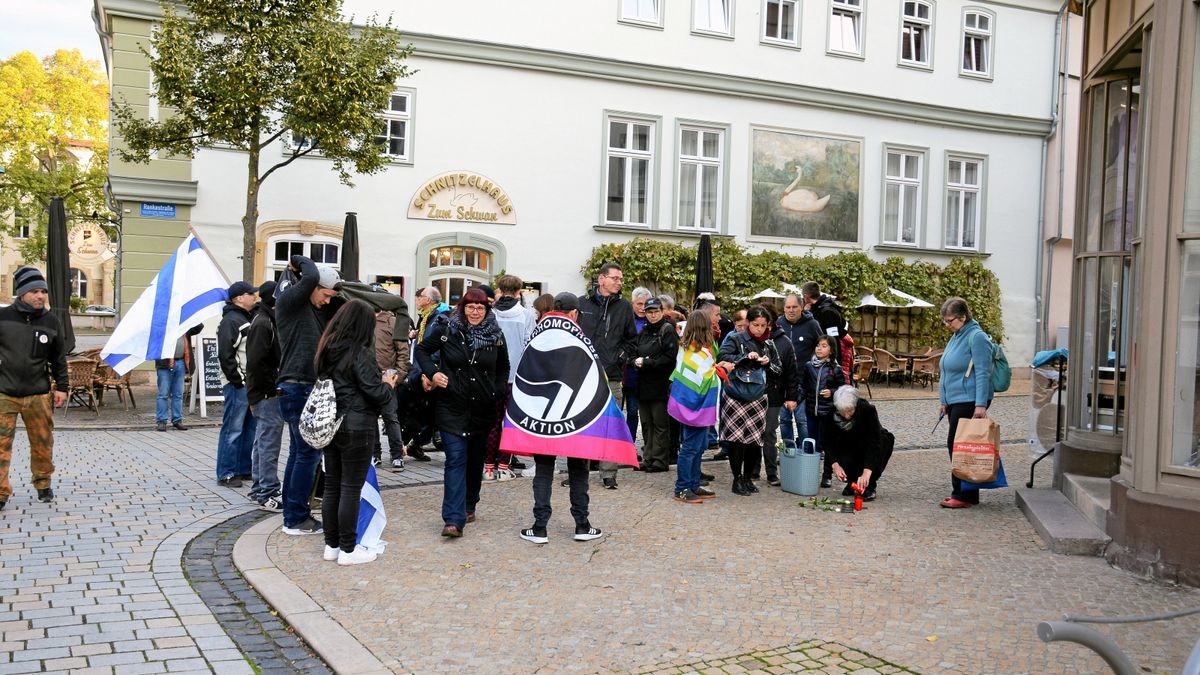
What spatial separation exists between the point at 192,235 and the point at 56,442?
2.97 metres

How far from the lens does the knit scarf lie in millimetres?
7191

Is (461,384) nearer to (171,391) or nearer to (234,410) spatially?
(234,410)

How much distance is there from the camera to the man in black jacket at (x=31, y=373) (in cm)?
791

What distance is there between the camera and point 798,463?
29.7ft

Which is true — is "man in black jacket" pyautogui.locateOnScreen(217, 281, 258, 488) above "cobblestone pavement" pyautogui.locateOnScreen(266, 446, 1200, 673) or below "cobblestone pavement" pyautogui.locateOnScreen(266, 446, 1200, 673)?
above

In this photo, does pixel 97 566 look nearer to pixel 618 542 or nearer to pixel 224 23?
pixel 618 542

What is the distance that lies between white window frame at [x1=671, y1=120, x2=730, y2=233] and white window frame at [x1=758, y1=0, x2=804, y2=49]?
220 centimetres

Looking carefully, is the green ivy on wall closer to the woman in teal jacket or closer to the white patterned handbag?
the woman in teal jacket

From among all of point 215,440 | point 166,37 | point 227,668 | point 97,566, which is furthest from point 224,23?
point 227,668

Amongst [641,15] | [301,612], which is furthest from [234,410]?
[641,15]

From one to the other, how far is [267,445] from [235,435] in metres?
0.96

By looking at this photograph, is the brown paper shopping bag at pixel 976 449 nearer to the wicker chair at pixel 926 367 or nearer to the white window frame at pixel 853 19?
the wicker chair at pixel 926 367

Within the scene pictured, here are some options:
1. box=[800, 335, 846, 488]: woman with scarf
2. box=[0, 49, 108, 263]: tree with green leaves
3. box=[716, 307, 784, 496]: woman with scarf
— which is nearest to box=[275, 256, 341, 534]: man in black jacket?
box=[716, 307, 784, 496]: woman with scarf

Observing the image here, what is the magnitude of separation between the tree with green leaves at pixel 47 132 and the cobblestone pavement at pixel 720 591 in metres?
35.2
